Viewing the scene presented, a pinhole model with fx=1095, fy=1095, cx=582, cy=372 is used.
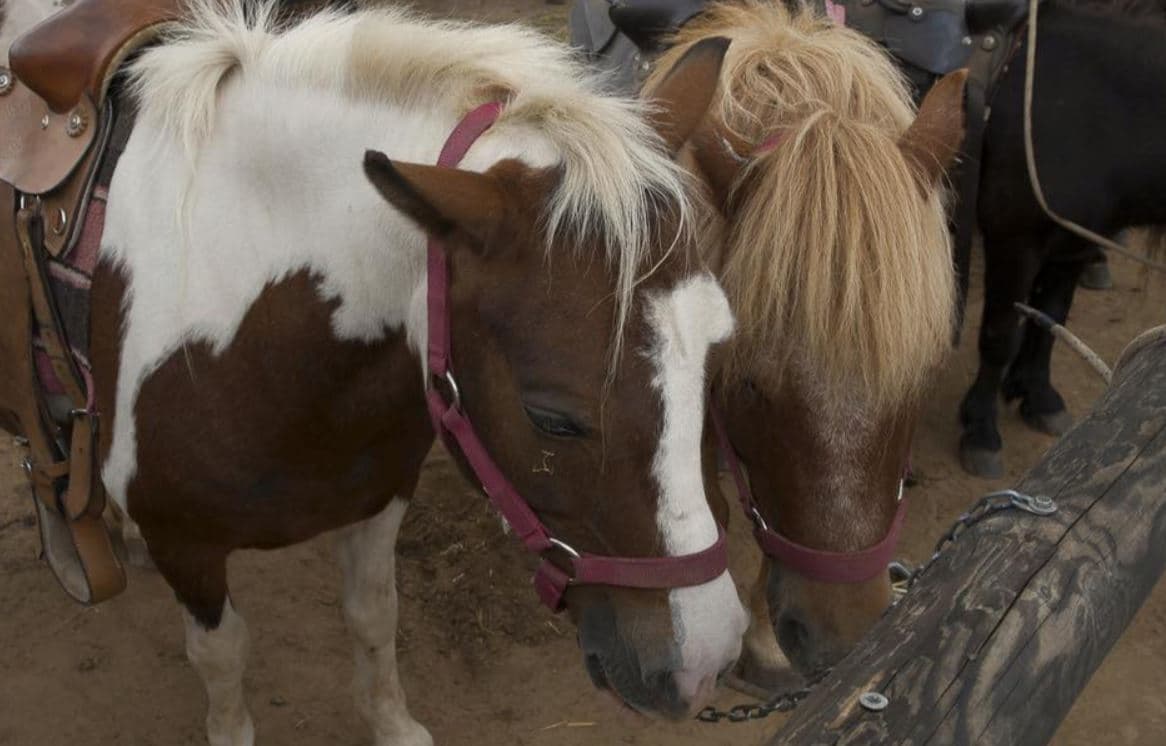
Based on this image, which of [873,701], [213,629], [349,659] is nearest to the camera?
[873,701]

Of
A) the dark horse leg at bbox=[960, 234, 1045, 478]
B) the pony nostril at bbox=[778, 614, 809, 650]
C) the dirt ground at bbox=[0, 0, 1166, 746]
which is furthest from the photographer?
the dark horse leg at bbox=[960, 234, 1045, 478]

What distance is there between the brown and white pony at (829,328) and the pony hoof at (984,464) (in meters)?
2.49

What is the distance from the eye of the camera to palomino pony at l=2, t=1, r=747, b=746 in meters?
1.60

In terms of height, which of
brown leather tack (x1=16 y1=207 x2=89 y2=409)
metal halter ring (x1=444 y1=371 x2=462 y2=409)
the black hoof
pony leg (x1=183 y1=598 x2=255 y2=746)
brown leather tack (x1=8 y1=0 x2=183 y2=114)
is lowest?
the black hoof

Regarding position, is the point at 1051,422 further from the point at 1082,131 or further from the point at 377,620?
the point at 377,620

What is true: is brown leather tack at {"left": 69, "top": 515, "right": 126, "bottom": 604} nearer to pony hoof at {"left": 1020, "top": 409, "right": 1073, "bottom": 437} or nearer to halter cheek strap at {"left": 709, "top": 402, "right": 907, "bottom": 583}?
halter cheek strap at {"left": 709, "top": 402, "right": 907, "bottom": 583}

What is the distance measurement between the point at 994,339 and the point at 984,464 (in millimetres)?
521

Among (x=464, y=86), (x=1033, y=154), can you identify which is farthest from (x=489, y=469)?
(x=1033, y=154)

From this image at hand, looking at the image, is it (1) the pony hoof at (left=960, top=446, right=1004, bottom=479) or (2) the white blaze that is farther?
(1) the pony hoof at (left=960, top=446, right=1004, bottom=479)

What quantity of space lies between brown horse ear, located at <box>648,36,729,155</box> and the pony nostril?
0.93 metres

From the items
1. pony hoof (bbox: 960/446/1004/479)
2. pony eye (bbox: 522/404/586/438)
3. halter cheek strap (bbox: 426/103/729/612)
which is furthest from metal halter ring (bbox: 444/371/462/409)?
pony hoof (bbox: 960/446/1004/479)

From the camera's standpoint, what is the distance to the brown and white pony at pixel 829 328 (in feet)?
6.39

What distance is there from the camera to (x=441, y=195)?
153cm

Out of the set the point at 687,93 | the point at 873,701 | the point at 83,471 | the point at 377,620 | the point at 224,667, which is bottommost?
the point at 377,620
